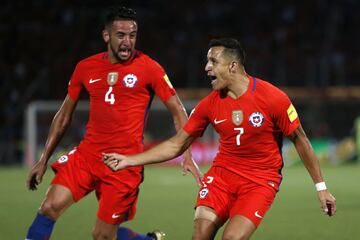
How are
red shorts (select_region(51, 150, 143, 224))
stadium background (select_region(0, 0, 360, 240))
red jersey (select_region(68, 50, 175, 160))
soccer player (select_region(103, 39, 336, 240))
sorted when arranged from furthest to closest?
stadium background (select_region(0, 0, 360, 240)) < red jersey (select_region(68, 50, 175, 160)) < red shorts (select_region(51, 150, 143, 224)) < soccer player (select_region(103, 39, 336, 240))

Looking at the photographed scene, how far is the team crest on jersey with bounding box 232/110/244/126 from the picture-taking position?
6026 millimetres

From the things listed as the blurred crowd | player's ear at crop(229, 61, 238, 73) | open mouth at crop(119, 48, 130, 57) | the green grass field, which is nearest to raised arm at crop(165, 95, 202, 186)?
open mouth at crop(119, 48, 130, 57)

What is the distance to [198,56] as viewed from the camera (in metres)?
22.6

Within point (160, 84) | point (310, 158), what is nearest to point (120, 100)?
point (160, 84)

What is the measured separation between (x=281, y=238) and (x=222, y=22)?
16.2 meters

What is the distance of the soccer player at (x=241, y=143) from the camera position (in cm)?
593

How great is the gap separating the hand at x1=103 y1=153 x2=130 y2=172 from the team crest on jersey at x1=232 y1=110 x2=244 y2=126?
90 centimetres

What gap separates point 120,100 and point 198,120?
2.45 ft

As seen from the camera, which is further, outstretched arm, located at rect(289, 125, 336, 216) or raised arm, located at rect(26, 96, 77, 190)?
raised arm, located at rect(26, 96, 77, 190)

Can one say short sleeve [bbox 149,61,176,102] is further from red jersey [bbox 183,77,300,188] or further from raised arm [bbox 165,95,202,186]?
red jersey [bbox 183,77,300,188]

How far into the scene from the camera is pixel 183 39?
79.0ft

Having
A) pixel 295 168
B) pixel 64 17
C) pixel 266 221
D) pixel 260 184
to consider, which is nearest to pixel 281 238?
pixel 266 221

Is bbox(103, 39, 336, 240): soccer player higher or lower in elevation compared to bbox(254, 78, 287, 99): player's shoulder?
lower

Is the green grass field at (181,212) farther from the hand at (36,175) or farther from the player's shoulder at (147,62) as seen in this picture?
the player's shoulder at (147,62)
